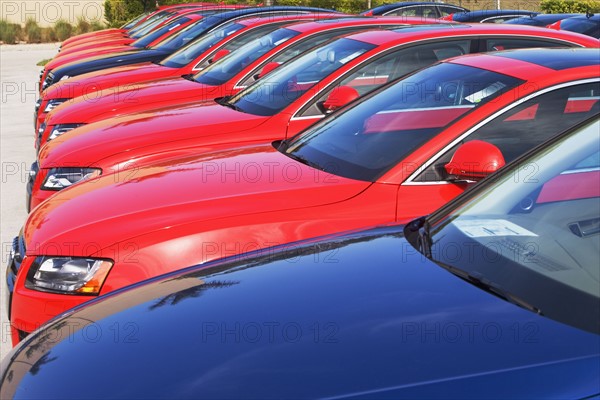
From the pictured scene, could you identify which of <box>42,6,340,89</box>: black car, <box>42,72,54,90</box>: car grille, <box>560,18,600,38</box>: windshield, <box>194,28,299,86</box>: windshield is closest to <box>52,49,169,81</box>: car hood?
<box>42,6,340,89</box>: black car

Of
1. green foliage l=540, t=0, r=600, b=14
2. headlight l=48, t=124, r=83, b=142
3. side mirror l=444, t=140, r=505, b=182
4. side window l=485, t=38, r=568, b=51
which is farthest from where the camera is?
green foliage l=540, t=0, r=600, b=14

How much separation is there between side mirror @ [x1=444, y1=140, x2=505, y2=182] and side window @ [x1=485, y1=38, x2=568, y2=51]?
8.07ft

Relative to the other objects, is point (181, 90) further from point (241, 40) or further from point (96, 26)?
point (96, 26)

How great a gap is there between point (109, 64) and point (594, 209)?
1001 centimetres

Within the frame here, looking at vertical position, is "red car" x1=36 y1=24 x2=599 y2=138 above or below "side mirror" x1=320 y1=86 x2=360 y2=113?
below

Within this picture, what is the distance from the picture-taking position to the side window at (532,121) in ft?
14.0

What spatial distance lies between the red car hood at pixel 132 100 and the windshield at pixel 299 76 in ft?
4.27

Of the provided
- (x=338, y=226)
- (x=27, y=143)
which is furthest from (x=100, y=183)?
(x=27, y=143)

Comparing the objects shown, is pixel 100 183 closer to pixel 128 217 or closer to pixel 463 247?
pixel 128 217

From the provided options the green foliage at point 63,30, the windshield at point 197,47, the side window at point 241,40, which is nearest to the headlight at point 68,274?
the side window at point 241,40

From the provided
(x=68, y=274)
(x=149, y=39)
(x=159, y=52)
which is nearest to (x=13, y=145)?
(x=159, y=52)

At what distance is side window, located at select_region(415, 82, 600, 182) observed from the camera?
14.0 ft

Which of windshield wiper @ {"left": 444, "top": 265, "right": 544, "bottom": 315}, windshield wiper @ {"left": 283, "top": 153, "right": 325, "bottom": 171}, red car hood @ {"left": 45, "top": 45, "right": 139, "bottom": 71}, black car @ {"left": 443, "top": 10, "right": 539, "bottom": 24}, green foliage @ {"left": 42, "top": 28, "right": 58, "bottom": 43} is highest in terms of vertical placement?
windshield wiper @ {"left": 444, "top": 265, "right": 544, "bottom": 315}

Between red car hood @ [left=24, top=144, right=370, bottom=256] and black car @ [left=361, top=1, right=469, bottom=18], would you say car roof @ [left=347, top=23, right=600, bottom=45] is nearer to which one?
red car hood @ [left=24, top=144, right=370, bottom=256]
